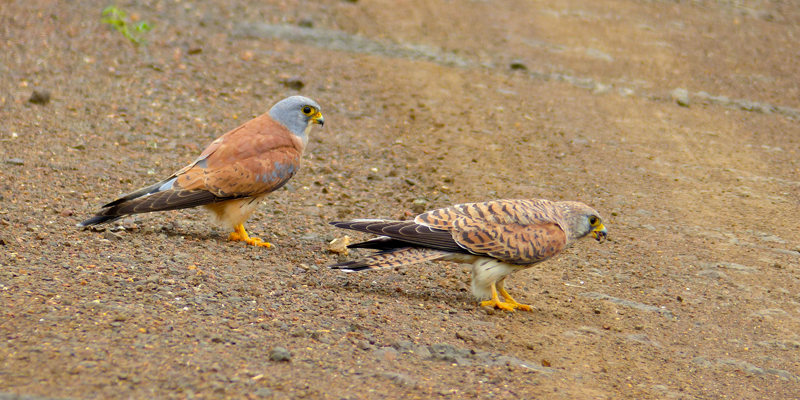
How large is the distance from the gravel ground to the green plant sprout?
0.13 m

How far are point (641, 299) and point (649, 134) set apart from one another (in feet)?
12.3

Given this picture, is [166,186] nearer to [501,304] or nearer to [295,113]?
[295,113]

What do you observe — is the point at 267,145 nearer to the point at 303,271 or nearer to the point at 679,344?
the point at 303,271

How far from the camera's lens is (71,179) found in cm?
579

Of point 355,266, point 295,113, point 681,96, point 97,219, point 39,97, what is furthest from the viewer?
point 681,96

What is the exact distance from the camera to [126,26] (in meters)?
9.45

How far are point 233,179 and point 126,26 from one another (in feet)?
17.8

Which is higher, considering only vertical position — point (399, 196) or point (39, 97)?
point (39, 97)

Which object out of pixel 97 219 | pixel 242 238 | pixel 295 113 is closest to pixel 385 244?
pixel 242 238

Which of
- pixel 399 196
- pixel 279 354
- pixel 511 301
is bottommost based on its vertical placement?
pixel 511 301

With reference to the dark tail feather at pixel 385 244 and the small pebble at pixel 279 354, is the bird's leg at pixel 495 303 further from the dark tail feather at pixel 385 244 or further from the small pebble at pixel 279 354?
the small pebble at pixel 279 354

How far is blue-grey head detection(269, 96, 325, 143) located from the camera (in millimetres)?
5648

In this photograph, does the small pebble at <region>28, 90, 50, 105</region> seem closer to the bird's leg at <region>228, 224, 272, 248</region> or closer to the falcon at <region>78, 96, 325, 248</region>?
the falcon at <region>78, 96, 325, 248</region>

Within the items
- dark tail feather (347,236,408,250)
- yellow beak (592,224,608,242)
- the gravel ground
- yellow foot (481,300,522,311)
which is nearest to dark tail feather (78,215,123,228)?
the gravel ground
